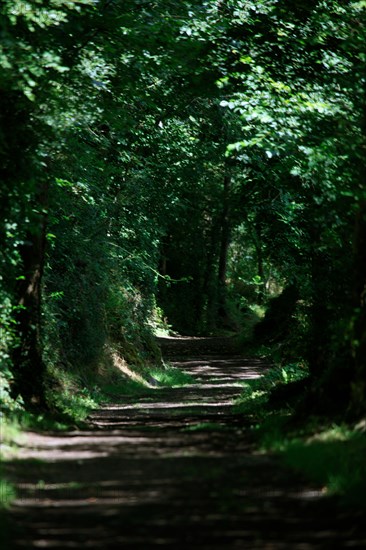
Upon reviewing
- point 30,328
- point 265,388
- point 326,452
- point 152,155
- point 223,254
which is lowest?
point 223,254

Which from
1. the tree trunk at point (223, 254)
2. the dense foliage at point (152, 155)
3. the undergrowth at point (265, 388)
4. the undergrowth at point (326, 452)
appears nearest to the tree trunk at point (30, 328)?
the dense foliage at point (152, 155)

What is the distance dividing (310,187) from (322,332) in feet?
11.8

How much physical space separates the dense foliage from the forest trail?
210 cm

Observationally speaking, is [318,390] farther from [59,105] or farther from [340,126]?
[59,105]

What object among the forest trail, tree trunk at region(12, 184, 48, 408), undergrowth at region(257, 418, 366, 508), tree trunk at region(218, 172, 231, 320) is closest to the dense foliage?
tree trunk at region(12, 184, 48, 408)

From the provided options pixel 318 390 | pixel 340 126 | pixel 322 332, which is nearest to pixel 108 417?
pixel 322 332

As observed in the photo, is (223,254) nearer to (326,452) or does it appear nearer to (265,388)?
(265,388)

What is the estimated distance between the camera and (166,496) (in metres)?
8.02

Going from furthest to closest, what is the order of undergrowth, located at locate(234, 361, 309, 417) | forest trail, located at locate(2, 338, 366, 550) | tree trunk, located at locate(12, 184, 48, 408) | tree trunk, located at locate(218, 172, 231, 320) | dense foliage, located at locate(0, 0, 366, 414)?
1. tree trunk, located at locate(218, 172, 231, 320)
2. undergrowth, located at locate(234, 361, 309, 417)
3. tree trunk, located at locate(12, 184, 48, 408)
4. dense foliage, located at locate(0, 0, 366, 414)
5. forest trail, located at locate(2, 338, 366, 550)

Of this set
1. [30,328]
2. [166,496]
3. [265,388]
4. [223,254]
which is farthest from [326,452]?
[223,254]

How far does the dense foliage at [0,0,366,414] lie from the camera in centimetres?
1237

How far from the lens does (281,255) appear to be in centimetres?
2458

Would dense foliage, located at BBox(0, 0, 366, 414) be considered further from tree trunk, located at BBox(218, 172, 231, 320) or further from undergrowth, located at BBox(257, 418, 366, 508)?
tree trunk, located at BBox(218, 172, 231, 320)

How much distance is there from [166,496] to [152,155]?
2029 centimetres
